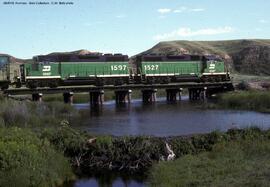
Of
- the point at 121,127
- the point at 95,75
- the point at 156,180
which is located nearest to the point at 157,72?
the point at 95,75

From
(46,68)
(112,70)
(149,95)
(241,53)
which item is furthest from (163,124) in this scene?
(241,53)

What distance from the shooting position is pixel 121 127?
42250 millimetres

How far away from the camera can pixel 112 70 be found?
72.7 meters

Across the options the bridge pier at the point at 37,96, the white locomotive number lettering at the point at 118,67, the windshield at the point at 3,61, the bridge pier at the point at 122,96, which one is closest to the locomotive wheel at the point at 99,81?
the white locomotive number lettering at the point at 118,67

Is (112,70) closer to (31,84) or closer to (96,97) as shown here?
(96,97)

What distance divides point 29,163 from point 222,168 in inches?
313

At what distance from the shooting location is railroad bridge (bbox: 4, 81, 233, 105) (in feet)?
214

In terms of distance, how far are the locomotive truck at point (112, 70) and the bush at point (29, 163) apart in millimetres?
40487

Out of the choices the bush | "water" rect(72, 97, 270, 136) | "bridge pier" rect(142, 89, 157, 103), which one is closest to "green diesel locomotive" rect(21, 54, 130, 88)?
"bridge pier" rect(142, 89, 157, 103)

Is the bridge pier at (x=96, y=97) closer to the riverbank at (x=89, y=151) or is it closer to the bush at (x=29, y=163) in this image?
the riverbank at (x=89, y=151)

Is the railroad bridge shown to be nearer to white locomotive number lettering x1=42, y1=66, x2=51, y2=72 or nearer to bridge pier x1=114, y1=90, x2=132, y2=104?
bridge pier x1=114, y1=90, x2=132, y2=104

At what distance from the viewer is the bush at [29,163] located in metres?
19.8

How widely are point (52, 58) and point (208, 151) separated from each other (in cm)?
4549

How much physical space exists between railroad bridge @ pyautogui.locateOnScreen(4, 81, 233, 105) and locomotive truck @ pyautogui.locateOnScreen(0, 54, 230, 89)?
802mm
